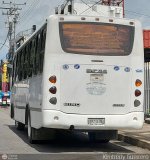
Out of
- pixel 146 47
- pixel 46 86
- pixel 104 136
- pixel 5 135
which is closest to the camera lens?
pixel 46 86

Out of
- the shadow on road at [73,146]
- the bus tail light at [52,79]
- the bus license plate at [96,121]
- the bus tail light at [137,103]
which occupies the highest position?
the bus tail light at [52,79]

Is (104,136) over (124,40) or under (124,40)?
under

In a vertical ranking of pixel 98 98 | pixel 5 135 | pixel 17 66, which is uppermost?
pixel 17 66

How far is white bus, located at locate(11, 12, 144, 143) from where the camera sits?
12320mm

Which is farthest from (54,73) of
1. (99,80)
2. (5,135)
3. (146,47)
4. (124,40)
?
(146,47)

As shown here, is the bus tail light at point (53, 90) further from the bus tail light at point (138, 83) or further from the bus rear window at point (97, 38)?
the bus tail light at point (138, 83)

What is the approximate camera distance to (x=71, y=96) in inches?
487

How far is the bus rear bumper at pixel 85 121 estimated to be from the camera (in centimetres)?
1222

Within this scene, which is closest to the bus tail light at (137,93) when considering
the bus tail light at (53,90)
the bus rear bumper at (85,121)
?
the bus rear bumper at (85,121)

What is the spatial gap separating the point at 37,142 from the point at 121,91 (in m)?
3.42

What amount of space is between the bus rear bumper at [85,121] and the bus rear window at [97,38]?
1610 millimetres

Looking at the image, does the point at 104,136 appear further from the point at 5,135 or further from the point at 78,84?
the point at 5,135

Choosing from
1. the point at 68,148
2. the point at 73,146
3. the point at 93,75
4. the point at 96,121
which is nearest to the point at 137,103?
the point at 96,121

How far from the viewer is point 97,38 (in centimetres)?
1274
